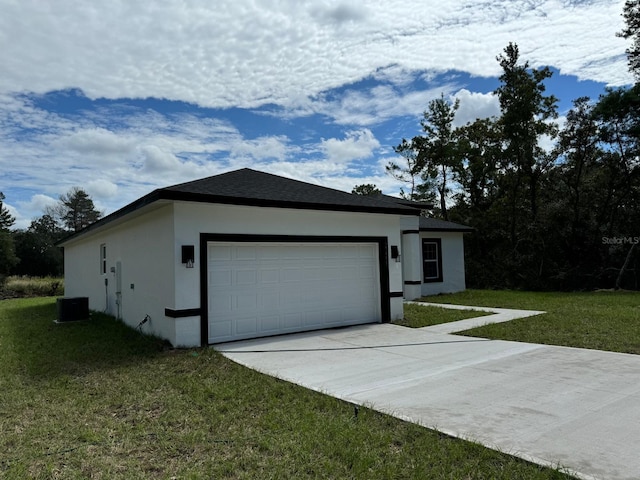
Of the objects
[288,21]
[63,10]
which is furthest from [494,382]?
[63,10]

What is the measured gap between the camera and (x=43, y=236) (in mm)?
42656

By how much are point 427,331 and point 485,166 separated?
20559mm

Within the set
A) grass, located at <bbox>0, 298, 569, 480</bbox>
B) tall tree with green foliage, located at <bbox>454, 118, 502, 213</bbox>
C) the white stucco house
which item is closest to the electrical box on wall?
the white stucco house

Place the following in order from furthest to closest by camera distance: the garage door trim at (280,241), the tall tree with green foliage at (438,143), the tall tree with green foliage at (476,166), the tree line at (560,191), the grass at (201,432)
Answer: the tall tree with green foliage at (438,143) → the tall tree with green foliage at (476,166) → the tree line at (560,191) → the garage door trim at (280,241) → the grass at (201,432)

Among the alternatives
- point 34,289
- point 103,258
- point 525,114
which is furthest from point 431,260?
point 34,289

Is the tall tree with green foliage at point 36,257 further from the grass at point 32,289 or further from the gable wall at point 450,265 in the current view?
the gable wall at point 450,265

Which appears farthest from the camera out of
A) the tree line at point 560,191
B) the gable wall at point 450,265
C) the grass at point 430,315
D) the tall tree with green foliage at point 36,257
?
the tall tree with green foliage at point 36,257

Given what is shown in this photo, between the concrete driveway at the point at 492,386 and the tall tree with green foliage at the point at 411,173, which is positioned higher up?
the tall tree with green foliage at the point at 411,173

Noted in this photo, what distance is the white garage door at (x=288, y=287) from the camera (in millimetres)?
7938

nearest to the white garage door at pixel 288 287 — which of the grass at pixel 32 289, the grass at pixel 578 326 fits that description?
the grass at pixel 578 326

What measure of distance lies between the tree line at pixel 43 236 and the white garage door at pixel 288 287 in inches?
740

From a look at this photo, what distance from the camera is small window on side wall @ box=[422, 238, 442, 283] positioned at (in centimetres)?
1628

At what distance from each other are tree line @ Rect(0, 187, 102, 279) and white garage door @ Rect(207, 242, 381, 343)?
61.7 ft

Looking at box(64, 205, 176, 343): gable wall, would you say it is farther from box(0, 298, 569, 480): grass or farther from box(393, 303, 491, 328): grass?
box(393, 303, 491, 328): grass
